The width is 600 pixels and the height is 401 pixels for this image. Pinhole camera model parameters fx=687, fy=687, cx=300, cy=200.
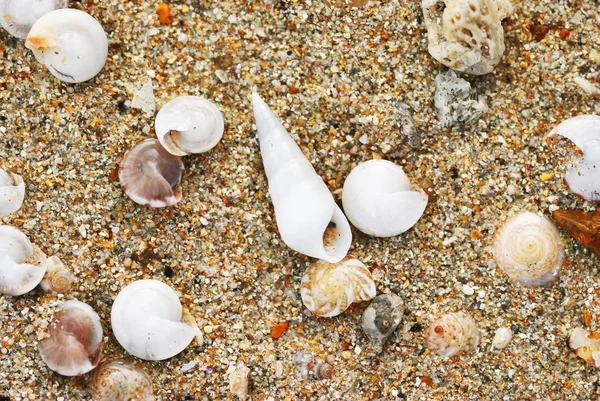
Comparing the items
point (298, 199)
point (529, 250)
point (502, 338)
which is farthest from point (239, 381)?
point (529, 250)

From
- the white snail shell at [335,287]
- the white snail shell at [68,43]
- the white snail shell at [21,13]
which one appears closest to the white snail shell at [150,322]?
the white snail shell at [335,287]

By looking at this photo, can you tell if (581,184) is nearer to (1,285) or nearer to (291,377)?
(291,377)

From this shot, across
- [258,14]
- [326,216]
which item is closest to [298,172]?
[326,216]

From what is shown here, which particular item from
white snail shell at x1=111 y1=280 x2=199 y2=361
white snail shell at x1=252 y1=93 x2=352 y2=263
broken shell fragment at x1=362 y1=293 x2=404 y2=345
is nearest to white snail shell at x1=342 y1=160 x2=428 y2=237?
white snail shell at x1=252 y1=93 x2=352 y2=263

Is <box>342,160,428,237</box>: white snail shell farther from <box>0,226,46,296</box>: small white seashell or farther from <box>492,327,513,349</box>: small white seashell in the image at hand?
<box>0,226,46,296</box>: small white seashell

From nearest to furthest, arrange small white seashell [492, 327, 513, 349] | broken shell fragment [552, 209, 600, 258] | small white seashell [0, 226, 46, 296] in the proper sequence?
small white seashell [0, 226, 46, 296]
broken shell fragment [552, 209, 600, 258]
small white seashell [492, 327, 513, 349]

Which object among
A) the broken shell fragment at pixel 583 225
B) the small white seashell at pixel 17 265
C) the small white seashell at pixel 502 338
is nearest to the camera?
the small white seashell at pixel 17 265

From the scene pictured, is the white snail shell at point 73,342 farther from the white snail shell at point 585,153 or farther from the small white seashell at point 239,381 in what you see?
the white snail shell at point 585,153
